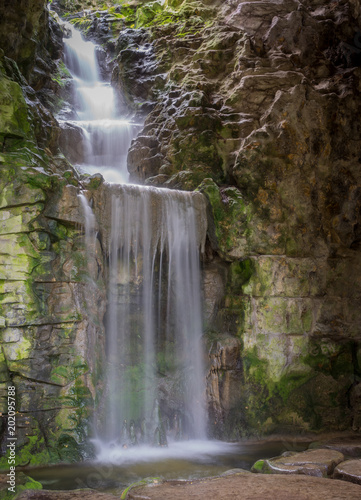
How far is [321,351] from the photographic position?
8.91m

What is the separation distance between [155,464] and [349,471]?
9.81ft

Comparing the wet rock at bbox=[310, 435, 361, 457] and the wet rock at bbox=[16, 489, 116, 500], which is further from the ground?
the wet rock at bbox=[16, 489, 116, 500]

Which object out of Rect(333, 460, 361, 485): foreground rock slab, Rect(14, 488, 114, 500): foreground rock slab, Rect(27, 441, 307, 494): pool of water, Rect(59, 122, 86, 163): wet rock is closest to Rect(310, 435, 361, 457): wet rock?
Rect(27, 441, 307, 494): pool of water

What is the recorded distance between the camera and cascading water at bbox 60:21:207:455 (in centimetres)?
810

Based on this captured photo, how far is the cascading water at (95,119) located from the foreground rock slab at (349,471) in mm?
8684

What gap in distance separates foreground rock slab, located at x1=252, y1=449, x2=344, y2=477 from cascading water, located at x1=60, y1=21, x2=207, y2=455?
264 centimetres

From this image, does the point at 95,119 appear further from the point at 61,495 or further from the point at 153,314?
the point at 61,495

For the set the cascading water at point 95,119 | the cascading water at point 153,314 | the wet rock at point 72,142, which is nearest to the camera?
the cascading water at point 153,314

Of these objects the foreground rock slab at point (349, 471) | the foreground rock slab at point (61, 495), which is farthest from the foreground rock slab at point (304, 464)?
the foreground rock slab at point (61, 495)

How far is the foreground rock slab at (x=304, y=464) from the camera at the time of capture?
5309 mm

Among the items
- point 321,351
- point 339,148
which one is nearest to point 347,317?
point 321,351

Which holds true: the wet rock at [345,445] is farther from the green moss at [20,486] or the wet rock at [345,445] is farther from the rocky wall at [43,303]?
the green moss at [20,486]

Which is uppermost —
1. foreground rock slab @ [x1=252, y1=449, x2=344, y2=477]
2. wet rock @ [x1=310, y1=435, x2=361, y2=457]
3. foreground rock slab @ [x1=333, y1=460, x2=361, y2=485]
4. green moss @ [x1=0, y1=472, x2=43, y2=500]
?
green moss @ [x1=0, y1=472, x2=43, y2=500]

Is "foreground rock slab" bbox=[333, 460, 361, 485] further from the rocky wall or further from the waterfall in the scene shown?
the rocky wall
